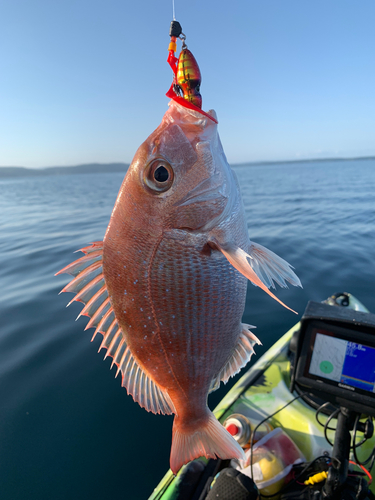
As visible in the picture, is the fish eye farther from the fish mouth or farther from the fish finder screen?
the fish finder screen

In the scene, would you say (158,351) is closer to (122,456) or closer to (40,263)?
(122,456)

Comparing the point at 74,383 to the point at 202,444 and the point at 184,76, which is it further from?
the point at 184,76

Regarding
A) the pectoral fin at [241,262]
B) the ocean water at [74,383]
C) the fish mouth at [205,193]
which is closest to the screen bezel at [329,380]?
the pectoral fin at [241,262]

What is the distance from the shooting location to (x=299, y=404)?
3084 mm

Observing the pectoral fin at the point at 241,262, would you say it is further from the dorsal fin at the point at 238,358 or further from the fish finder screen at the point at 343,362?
the fish finder screen at the point at 343,362

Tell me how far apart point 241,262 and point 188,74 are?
0.81m

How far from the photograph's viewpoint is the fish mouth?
1329 mm

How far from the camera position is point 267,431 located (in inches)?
111

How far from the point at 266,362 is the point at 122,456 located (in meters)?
2.10

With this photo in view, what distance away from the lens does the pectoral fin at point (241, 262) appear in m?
0.99

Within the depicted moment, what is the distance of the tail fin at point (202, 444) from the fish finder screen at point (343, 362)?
797mm

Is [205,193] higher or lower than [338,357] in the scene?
higher

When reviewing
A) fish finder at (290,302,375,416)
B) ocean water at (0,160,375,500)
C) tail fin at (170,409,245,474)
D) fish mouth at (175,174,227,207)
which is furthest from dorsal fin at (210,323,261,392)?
ocean water at (0,160,375,500)

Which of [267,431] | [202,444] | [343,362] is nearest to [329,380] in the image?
[343,362]
